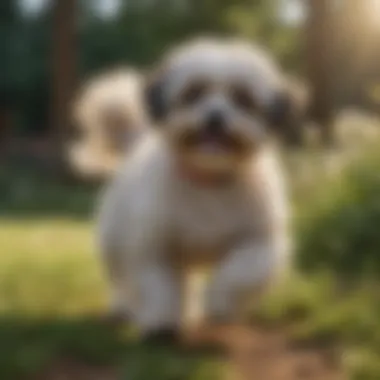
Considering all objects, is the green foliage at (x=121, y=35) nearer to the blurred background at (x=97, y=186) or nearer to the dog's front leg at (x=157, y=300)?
the blurred background at (x=97, y=186)

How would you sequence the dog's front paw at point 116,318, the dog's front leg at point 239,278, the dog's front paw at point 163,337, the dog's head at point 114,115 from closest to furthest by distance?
the dog's front paw at point 163,337, the dog's front leg at point 239,278, the dog's front paw at point 116,318, the dog's head at point 114,115

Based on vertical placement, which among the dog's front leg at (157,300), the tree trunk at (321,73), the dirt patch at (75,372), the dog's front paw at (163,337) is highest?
the tree trunk at (321,73)

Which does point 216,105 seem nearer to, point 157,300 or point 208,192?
point 208,192

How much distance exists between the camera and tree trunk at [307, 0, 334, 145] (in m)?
3.89

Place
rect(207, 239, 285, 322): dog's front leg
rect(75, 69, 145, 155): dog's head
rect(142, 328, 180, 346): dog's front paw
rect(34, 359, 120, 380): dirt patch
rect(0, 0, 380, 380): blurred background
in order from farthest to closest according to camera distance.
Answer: rect(75, 69, 145, 155): dog's head, rect(207, 239, 285, 322): dog's front leg, rect(142, 328, 180, 346): dog's front paw, rect(0, 0, 380, 380): blurred background, rect(34, 359, 120, 380): dirt patch

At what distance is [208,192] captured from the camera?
8.18ft

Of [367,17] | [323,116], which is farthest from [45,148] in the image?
[367,17]

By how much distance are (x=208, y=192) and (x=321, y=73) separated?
159 centimetres

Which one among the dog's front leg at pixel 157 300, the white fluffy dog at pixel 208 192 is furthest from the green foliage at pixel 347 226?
the dog's front leg at pixel 157 300

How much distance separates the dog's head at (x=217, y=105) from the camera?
2393 mm

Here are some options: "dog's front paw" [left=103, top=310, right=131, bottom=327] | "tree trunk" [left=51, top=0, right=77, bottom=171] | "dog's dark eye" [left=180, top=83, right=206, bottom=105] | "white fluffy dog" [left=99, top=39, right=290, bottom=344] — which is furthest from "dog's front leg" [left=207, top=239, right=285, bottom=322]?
"tree trunk" [left=51, top=0, right=77, bottom=171]

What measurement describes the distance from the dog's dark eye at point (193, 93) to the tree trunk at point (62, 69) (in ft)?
8.26

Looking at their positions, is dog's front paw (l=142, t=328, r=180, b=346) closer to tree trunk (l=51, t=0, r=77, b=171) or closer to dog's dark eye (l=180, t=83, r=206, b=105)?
dog's dark eye (l=180, t=83, r=206, b=105)

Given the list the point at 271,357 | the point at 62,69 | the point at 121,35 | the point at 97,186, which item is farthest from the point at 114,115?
the point at 97,186
